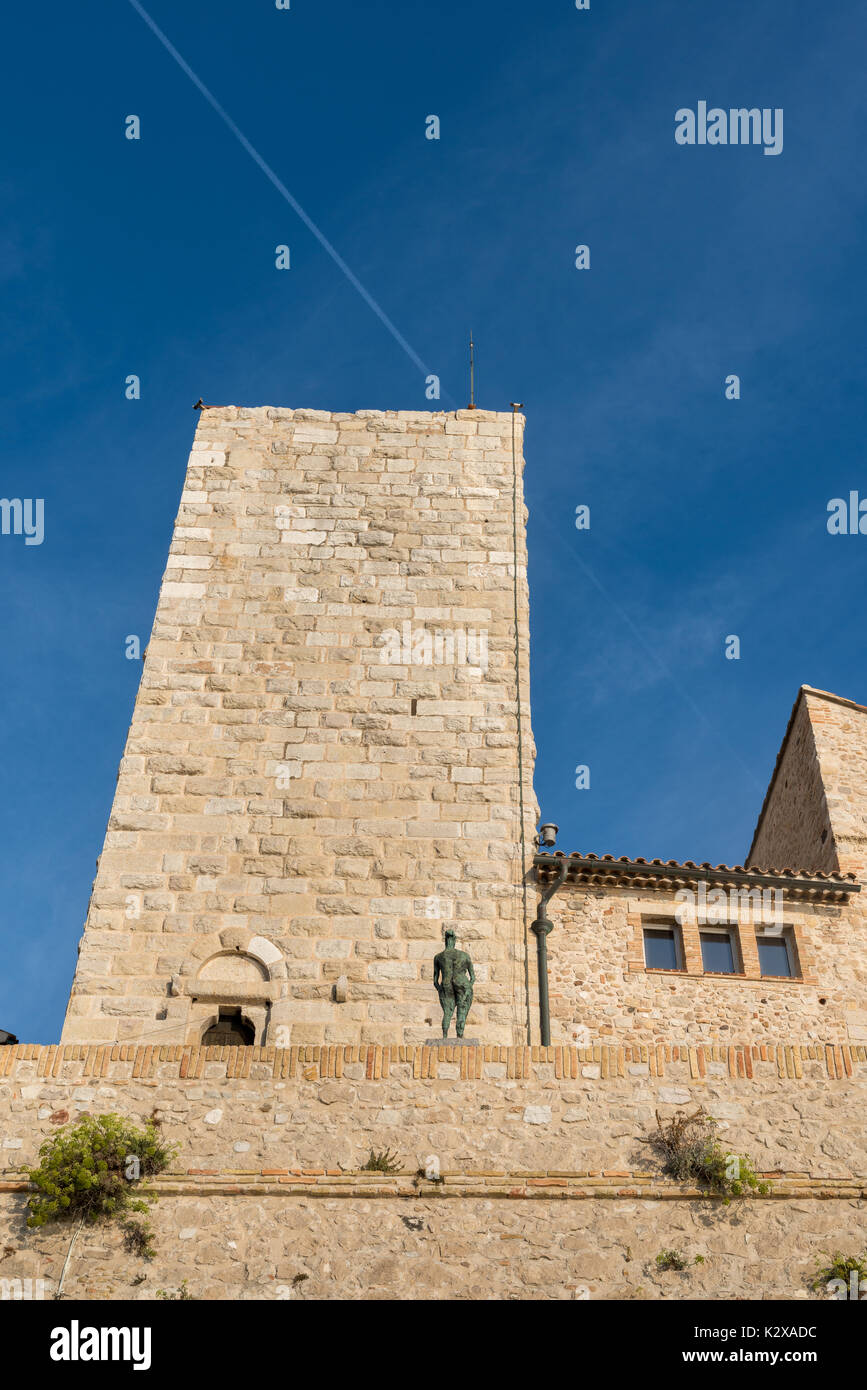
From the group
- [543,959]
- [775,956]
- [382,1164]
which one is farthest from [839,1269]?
[775,956]

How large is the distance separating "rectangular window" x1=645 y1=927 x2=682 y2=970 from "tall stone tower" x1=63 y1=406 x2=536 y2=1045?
2.84 m

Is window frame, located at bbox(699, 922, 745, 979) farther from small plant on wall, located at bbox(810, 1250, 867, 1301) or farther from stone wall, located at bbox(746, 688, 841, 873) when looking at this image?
small plant on wall, located at bbox(810, 1250, 867, 1301)

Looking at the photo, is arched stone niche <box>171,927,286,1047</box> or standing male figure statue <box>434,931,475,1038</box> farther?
arched stone niche <box>171,927,286,1047</box>

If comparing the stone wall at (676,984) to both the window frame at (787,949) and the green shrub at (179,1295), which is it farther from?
the green shrub at (179,1295)

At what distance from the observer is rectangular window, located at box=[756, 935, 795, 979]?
17.0 metres

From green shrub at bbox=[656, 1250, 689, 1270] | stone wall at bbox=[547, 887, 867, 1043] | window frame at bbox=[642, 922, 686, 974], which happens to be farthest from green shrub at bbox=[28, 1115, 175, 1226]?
window frame at bbox=[642, 922, 686, 974]

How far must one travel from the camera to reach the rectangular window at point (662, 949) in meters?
16.5

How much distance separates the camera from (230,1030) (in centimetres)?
1394

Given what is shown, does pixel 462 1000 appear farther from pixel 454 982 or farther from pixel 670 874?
pixel 670 874

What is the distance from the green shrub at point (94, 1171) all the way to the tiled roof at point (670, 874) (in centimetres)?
753

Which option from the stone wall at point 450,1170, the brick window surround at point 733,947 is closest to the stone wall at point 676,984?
the brick window surround at point 733,947

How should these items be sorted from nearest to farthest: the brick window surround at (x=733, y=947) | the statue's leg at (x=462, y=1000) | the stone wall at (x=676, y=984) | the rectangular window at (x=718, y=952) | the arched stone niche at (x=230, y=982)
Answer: the statue's leg at (x=462, y=1000)
the arched stone niche at (x=230, y=982)
the stone wall at (x=676, y=984)
the brick window surround at (x=733, y=947)
the rectangular window at (x=718, y=952)

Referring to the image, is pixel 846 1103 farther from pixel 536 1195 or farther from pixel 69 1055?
pixel 69 1055

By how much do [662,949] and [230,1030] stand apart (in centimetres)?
611
